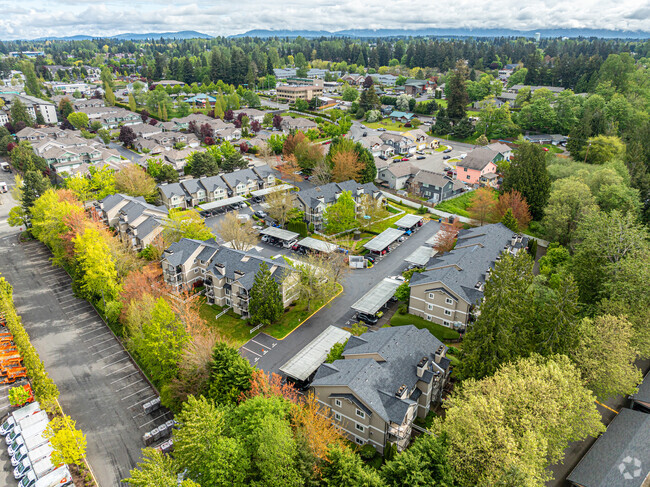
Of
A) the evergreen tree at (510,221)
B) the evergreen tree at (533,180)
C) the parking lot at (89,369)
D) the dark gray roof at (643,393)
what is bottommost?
the parking lot at (89,369)

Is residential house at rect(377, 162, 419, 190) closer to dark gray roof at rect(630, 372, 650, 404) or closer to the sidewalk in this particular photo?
the sidewalk

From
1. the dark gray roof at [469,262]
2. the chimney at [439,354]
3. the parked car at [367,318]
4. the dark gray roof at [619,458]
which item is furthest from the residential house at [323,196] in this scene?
the dark gray roof at [619,458]

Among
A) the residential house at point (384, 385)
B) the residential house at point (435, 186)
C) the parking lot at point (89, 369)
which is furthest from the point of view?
the residential house at point (435, 186)

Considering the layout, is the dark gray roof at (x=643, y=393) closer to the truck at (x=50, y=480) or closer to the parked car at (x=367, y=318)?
the parked car at (x=367, y=318)

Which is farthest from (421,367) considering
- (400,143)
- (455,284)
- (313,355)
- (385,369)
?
(400,143)

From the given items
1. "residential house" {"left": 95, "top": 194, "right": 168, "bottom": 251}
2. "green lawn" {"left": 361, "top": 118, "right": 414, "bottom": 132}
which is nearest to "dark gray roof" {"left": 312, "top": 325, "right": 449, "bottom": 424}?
"residential house" {"left": 95, "top": 194, "right": 168, "bottom": 251}

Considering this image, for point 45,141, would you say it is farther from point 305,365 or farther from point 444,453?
point 444,453

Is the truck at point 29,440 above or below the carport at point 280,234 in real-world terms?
below

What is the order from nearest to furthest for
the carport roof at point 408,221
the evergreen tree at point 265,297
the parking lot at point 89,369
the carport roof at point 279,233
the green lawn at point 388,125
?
the parking lot at point 89,369 → the evergreen tree at point 265,297 → the carport roof at point 279,233 → the carport roof at point 408,221 → the green lawn at point 388,125
